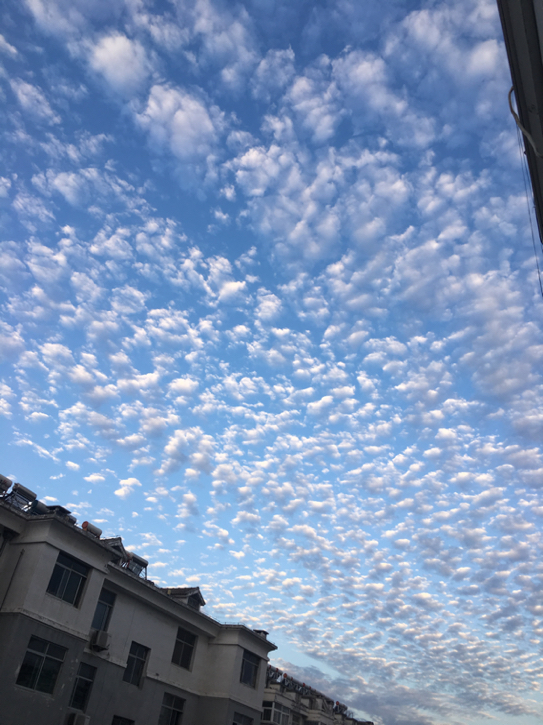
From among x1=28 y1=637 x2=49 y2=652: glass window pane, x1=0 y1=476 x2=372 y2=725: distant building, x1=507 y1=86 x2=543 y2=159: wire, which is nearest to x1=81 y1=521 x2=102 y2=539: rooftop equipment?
x1=0 y1=476 x2=372 y2=725: distant building

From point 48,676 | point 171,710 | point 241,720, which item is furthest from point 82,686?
point 241,720

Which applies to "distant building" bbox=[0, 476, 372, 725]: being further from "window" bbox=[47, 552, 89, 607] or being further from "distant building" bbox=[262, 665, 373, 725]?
"distant building" bbox=[262, 665, 373, 725]

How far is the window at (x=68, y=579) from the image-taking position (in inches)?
801

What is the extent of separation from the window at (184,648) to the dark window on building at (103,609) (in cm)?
644

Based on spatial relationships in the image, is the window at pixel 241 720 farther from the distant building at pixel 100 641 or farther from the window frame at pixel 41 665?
the window frame at pixel 41 665

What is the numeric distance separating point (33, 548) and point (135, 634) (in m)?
8.89

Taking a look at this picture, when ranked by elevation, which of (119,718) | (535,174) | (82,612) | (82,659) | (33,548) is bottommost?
(119,718)

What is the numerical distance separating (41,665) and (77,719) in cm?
324

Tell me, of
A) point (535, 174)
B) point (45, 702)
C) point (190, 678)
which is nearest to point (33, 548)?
point (45, 702)

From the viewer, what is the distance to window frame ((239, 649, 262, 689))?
31.5m

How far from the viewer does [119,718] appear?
78.4 feet

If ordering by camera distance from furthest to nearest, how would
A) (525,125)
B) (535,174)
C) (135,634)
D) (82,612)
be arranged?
(135,634) < (82,612) < (535,174) < (525,125)

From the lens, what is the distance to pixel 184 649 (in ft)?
97.2

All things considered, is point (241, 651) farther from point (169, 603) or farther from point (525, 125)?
point (525, 125)
